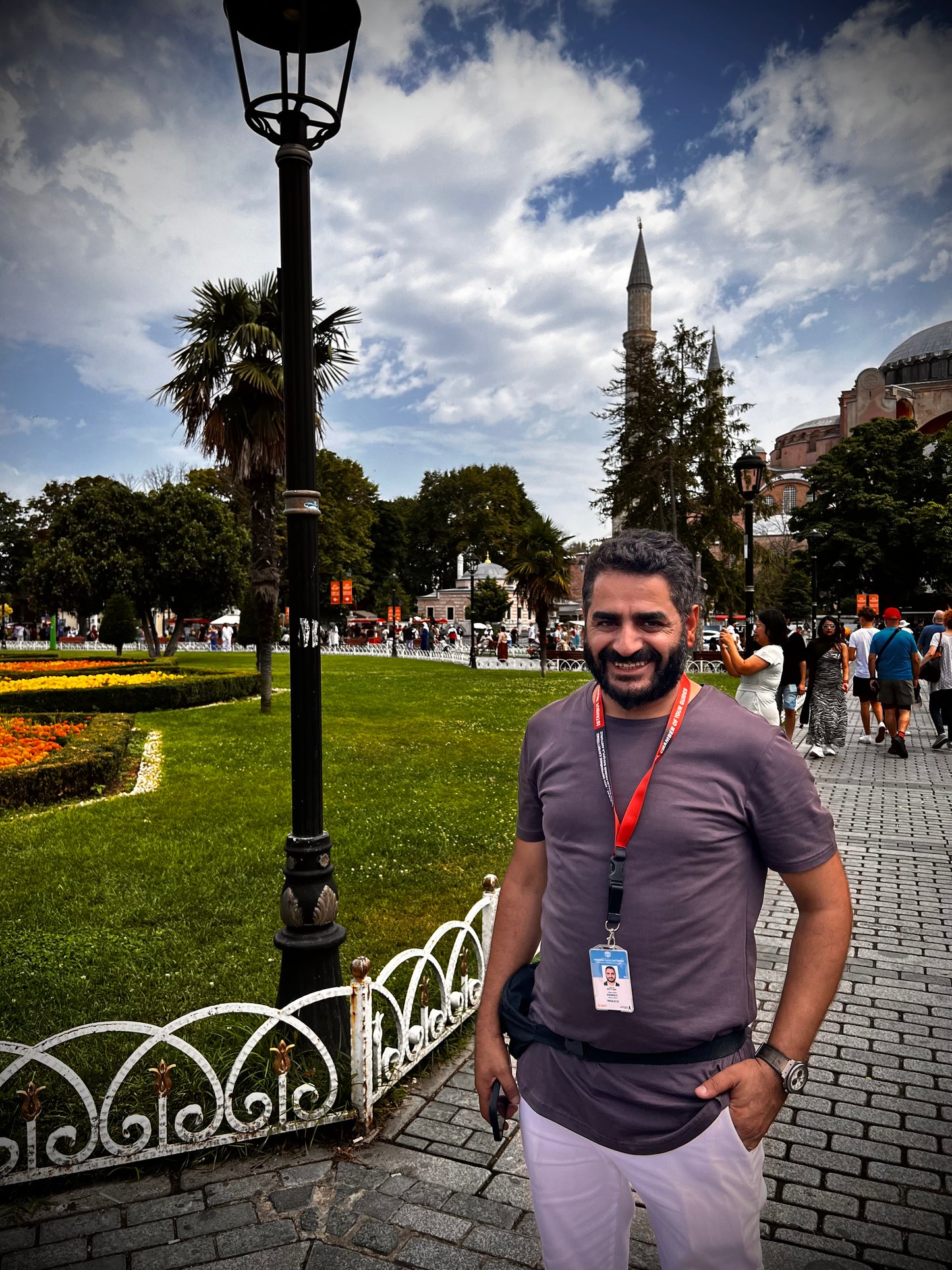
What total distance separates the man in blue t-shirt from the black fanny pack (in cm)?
1156

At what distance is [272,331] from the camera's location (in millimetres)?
15914

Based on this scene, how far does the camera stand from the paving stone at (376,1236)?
110 inches

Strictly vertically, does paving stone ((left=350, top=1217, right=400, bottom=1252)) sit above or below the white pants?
below

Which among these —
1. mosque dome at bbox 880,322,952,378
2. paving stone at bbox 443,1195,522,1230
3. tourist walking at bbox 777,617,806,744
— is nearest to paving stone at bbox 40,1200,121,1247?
paving stone at bbox 443,1195,522,1230

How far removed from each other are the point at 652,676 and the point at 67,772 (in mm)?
9339

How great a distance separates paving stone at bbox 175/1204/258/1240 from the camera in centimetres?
291

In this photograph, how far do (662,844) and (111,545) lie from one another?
35256mm

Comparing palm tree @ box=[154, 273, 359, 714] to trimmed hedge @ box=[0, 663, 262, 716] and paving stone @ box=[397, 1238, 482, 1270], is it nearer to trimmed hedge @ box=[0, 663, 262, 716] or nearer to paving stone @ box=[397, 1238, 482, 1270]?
trimmed hedge @ box=[0, 663, 262, 716]

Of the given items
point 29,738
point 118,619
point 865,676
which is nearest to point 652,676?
point 29,738

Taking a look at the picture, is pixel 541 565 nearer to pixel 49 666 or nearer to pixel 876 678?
pixel 49 666

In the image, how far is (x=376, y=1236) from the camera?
284 cm

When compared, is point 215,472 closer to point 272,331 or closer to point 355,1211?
point 272,331

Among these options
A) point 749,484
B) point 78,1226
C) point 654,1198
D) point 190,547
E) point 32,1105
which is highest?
point 190,547

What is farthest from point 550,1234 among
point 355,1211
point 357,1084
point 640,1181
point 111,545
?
point 111,545
